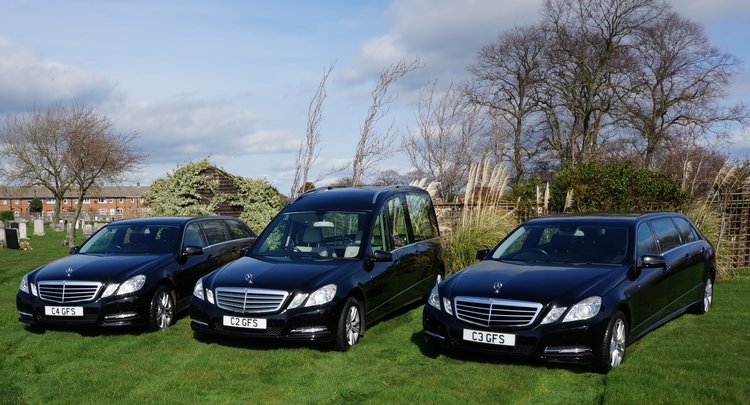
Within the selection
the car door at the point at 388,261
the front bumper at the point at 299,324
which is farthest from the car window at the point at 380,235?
the front bumper at the point at 299,324

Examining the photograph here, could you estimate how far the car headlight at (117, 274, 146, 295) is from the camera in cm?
845

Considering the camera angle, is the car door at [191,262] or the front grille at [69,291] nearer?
the front grille at [69,291]

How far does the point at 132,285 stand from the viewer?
28.0ft

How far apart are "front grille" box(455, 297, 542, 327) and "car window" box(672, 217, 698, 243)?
12.2ft

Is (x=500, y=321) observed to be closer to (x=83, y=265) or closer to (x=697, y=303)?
(x=697, y=303)

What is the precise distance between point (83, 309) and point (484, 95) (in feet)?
102

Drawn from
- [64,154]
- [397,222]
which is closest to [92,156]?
[64,154]

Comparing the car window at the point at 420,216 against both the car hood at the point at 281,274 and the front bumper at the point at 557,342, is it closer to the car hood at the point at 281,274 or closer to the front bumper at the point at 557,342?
the car hood at the point at 281,274

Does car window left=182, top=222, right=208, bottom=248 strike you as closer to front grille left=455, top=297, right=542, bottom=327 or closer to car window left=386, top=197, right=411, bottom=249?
car window left=386, top=197, right=411, bottom=249

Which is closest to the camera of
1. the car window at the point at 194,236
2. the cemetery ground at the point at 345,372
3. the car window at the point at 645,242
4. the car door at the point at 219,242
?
the cemetery ground at the point at 345,372

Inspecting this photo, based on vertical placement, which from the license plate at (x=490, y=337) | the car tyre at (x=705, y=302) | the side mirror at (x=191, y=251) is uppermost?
the side mirror at (x=191, y=251)

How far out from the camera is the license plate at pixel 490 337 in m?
6.46

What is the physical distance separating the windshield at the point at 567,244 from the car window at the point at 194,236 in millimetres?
4479

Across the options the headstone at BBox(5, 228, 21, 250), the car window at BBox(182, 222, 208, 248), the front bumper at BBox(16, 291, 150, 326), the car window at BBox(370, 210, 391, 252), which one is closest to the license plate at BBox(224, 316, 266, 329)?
the front bumper at BBox(16, 291, 150, 326)
